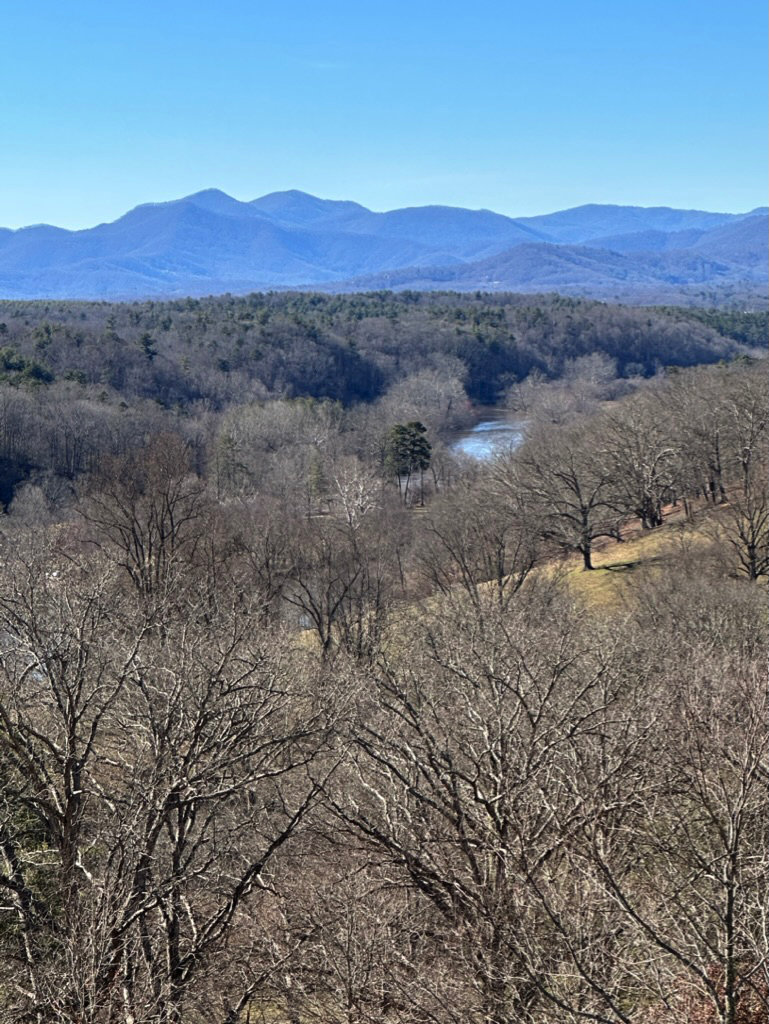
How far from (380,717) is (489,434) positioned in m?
68.1

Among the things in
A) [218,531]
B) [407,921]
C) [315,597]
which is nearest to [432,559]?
[315,597]

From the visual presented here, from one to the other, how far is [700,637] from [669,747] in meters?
8.75

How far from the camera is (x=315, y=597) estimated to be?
2698cm

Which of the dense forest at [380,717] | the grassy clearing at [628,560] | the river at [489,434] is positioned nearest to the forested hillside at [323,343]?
the river at [489,434]

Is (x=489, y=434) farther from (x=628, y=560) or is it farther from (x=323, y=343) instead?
(x=628, y=560)

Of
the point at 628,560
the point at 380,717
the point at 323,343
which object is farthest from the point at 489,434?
the point at 380,717

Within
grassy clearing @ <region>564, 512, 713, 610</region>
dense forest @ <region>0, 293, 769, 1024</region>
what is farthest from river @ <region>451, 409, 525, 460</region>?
grassy clearing @ <region>564, 512, 713, 610</region>

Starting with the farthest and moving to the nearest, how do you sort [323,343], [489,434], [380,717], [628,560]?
[323,343] < [489,434] < [628,560] < [380,717]

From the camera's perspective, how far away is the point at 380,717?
12.4 metres

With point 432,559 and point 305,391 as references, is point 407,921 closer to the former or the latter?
point 432,559

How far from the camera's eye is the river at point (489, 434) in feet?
224

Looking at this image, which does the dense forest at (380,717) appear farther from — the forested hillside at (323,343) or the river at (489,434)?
the forested hillside at (323,343)

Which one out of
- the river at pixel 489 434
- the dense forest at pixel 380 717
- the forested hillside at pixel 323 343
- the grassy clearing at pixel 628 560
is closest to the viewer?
the dense forest at pixel 380 717

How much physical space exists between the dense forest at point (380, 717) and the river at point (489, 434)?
785 cm
